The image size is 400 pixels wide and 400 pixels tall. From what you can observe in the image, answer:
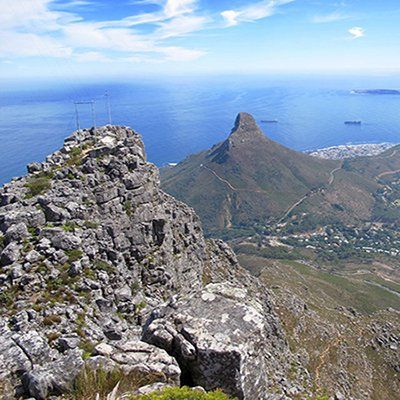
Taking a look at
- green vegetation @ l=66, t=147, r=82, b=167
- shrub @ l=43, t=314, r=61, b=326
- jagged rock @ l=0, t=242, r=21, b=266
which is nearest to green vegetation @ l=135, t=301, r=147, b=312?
shrub @ l=43, t=314, r=61, b=326

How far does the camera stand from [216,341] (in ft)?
42.2

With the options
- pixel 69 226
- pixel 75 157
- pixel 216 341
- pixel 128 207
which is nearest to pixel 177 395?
pixel 216 341

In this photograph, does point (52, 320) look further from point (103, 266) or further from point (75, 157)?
point (75, 157)

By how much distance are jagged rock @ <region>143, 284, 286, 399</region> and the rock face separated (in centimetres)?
4

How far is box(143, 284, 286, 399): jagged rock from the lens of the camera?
12406 millimetres

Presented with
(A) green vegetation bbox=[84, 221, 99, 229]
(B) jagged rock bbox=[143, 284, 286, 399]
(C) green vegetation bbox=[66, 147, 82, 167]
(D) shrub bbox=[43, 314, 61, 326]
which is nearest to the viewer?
(B) jagged rock bbox=[143, 284, 286, 399]

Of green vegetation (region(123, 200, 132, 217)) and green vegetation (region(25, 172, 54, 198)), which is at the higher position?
green vegetation (region(25, 172, 54, 198))

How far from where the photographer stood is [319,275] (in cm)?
12638

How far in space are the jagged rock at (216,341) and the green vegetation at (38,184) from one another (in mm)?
19673

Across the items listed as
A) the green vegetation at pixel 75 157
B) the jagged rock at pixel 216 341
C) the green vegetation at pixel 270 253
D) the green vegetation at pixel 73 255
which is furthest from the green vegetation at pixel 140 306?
the green vegetation at pixel 270 253

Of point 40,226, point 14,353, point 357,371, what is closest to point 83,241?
point 40,226

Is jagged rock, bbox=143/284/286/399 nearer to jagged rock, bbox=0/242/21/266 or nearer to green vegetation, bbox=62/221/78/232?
jagged rock, bbox=0/242/21/266

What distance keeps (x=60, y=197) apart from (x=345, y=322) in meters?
57.0

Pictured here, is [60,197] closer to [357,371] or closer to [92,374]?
[92,374]
